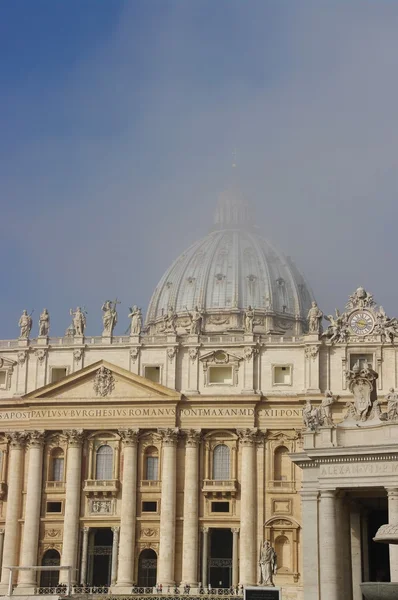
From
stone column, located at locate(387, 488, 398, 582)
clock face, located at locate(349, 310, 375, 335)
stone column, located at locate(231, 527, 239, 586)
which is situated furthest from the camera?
clock face, located at locate(349, 310, 375, 335)

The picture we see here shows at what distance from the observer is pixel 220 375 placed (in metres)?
91.1

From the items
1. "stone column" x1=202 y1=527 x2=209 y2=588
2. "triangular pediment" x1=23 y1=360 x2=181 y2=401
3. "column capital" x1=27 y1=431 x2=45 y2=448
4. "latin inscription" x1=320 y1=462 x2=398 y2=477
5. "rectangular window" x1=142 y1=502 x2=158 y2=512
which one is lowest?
"stone column" x1=202 y1=527 x2=209 y2=588

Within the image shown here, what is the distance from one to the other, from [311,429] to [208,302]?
88454mm

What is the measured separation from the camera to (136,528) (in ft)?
287

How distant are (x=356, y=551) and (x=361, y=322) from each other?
39.7 metres

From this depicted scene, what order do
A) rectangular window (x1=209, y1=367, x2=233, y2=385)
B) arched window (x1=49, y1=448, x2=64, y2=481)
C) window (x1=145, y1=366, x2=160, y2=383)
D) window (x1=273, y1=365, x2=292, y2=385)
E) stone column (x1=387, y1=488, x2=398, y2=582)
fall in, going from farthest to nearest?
window (x1=145, y1=366, x2=160, y2=383) < arched window (x1=49, y1=448, x2=64, y2=481) < rectangular window (x1=209, y1=367, x2=233, y2=385) < window (x1=273, y1=365, x2=292, y2=385) < stone column (x1=387, y1=488, x2=398, y2=582)

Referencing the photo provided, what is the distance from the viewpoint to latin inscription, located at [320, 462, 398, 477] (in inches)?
1908

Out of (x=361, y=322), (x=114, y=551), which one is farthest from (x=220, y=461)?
(x=361, y=322)

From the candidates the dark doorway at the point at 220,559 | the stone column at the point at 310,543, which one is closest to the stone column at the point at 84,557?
the dark doorway at the point at 220,559

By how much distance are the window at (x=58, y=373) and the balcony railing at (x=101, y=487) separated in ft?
32.2

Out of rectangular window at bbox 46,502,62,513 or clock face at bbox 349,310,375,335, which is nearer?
clock face at bbox 349,310,375,335

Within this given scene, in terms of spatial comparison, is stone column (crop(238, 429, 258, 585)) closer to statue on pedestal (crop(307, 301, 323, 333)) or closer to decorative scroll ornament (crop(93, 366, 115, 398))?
statue on pedestal (crop(307, 301, 323, 333))

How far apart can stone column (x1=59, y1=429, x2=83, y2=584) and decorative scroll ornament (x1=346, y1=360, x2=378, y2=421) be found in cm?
4211

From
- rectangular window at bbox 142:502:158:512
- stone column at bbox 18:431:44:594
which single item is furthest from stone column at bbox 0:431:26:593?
rectangular window at bbox 142:502:158:512
